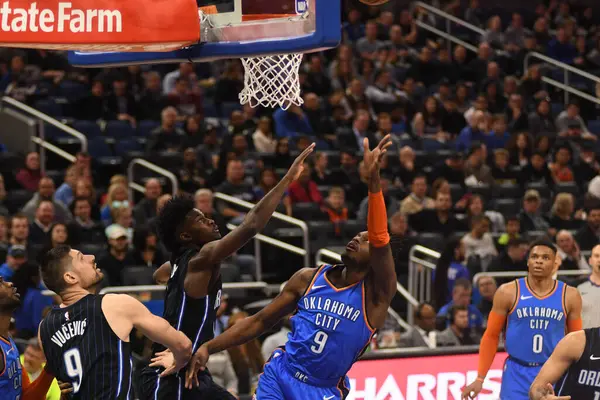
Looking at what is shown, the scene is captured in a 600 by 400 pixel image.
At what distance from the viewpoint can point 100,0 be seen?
6.00 metres

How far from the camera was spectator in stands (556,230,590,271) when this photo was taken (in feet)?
40.5

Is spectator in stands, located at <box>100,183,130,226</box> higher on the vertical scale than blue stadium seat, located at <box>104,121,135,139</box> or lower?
lower

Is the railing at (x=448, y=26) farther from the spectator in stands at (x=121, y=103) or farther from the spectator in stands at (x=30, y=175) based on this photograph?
the spectator in stands at (x=30, y=175)

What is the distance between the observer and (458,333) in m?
10.5

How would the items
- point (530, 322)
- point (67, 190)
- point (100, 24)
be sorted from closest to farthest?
point (100, 24) → point (530, 322) → point (67, 190)

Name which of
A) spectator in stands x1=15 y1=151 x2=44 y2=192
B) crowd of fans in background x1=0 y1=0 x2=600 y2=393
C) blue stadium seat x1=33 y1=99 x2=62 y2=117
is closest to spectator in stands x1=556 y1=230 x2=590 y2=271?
crowd of fans in background x1=0 y1=0 x2=600 y2=393

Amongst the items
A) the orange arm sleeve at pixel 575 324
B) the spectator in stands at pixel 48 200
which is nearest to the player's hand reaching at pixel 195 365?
the orange arm sleeve at pixel 575 324

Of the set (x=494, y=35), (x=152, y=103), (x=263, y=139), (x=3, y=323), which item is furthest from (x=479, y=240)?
(x=494, y=35)

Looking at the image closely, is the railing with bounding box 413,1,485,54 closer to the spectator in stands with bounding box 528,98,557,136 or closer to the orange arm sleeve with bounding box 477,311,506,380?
the spectator in stands with bounding box 528,98,557,136

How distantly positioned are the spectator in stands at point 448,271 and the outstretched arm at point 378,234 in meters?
5.17

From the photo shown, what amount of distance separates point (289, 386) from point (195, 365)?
1.99ft

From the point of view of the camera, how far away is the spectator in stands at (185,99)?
14.8 m

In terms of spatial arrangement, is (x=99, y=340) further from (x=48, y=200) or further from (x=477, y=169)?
(x=477, y=169)

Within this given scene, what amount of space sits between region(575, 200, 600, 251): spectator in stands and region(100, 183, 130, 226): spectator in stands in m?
5.37
